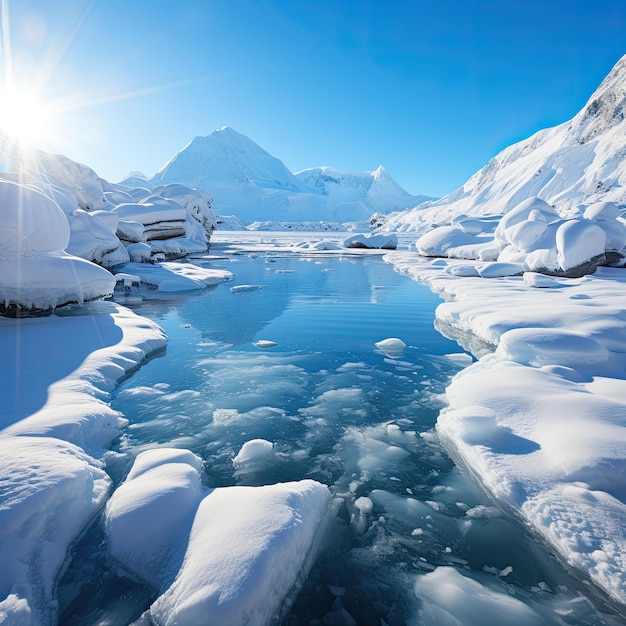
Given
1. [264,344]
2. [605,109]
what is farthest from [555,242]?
[605,109]

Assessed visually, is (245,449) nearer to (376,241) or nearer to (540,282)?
(540,282)

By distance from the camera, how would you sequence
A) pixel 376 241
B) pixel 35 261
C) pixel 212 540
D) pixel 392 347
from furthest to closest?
pixel 376 241, pixel 35 261, pixel 392 347, pixel 212 540

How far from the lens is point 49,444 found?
298 cm

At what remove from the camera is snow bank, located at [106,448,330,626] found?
6.10 feet

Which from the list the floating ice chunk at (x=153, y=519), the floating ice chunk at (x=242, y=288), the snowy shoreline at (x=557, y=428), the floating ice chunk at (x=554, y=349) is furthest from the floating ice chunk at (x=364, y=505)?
the floating ice chunk at (x=242, y=288)

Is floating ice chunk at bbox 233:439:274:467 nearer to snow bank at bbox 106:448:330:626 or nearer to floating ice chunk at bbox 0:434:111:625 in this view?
snow bank at bbox 106:448:330:626

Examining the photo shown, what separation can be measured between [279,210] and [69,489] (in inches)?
7699

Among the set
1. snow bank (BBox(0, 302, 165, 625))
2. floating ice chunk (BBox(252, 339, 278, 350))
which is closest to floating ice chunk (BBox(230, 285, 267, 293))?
floating ice chunk (BBox(252, 339, 278, 350))

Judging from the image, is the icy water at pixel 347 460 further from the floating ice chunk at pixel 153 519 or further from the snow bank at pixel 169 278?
the snow bank at pixel 169 278

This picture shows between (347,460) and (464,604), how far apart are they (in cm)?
144

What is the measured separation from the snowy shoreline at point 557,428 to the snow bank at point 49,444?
2.97 meters

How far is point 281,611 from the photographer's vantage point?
200 cm

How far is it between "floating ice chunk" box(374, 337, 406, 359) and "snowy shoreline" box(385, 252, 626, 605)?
1340mm

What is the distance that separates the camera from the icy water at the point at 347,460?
211 cm
